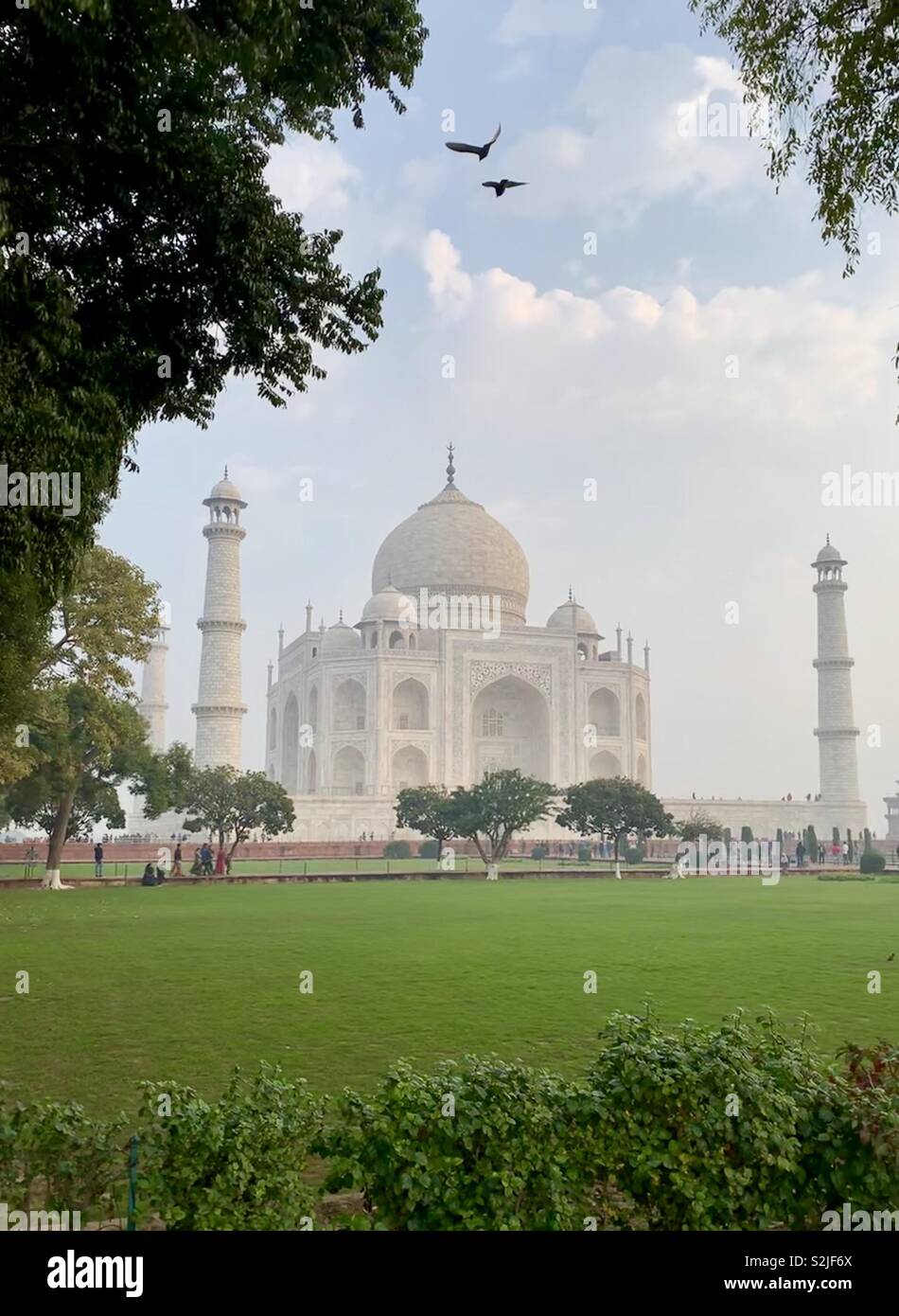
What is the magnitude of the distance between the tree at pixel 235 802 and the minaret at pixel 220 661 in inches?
598

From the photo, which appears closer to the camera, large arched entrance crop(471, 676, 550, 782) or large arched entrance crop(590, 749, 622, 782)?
large arched entrance crop(471, 676, 550, 782)

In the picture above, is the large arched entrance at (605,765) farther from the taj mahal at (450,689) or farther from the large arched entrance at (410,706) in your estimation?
the large arched entrance at (410,706)

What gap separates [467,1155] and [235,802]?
1072 inches

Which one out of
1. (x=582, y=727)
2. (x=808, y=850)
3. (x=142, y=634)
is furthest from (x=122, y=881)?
(x=582, y=727)

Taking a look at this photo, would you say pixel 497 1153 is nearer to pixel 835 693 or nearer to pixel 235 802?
pixel 235 802

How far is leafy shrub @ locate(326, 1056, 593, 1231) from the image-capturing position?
10.8 feet

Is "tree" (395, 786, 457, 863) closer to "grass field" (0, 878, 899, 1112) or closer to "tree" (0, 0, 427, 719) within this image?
"grass field" (0, 878, 899, 1112)

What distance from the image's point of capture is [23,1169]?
136 inches

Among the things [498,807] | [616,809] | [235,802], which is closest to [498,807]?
[498,807]

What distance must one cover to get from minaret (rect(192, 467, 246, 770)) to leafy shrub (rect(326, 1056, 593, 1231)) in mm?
43178

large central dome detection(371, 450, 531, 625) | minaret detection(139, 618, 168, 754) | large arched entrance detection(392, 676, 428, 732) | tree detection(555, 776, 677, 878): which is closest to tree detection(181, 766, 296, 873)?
tree detection(555, 776, 677, 878)

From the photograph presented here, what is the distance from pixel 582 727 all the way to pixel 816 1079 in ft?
158

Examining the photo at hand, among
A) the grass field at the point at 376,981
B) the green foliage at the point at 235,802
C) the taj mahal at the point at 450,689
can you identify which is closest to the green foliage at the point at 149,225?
the grass field at the point at 376,981
